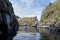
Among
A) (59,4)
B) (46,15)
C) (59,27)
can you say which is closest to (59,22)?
(59,27)

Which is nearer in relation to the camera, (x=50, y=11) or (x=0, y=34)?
(x=0, y=34)

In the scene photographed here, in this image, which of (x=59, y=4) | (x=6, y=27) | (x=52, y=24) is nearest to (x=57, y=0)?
(x=59, y=4)

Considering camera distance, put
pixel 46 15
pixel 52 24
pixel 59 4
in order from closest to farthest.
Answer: pixel 52 24 → pixel 59 4 → pixel 46 15

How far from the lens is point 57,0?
172 meters

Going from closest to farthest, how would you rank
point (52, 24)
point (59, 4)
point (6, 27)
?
point (6, 27) < point (52, 24) < point (59, 4)

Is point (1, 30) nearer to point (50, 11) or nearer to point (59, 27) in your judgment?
point (59, 27)

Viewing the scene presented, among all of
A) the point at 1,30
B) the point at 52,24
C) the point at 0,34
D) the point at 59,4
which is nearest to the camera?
the point at 0,34

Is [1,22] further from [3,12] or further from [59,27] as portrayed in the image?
[59,27]

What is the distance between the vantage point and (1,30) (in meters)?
51.2

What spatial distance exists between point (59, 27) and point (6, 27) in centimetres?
6716

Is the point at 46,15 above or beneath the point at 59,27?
above

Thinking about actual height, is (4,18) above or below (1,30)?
above

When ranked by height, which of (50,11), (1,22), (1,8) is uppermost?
(50,11)

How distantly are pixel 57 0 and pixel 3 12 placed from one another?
12322 cm
